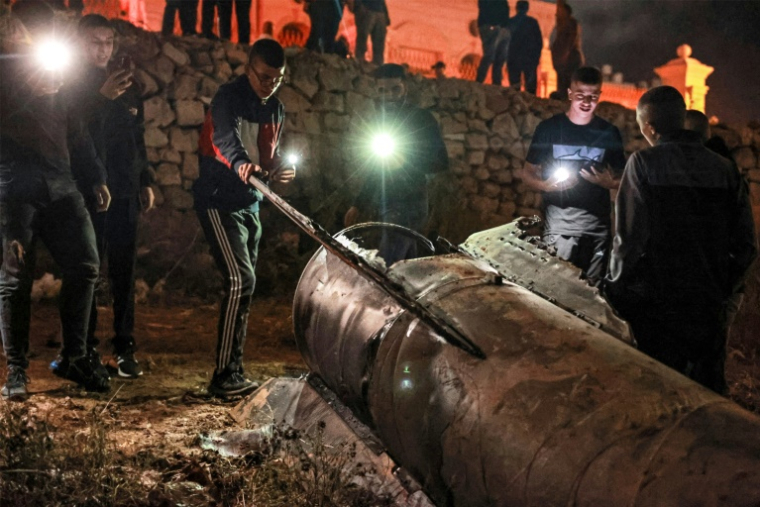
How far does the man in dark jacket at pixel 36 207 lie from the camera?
3.74 metres

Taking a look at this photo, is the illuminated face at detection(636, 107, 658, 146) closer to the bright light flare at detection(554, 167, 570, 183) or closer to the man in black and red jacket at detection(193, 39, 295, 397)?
the bright light flare at detection(554, 167, 570, 183)

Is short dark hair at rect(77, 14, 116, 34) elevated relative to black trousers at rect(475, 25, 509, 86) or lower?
lower

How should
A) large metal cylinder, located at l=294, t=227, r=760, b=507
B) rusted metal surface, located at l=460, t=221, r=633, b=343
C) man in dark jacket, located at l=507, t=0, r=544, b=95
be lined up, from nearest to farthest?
large metal cylinder, located at l=294, t=227, r=760, b=507 → rusted metal surface, located at l=460, t=221, r=633, b=343 → man in dark jacket, located at l=507, t=0, r=544, b=95

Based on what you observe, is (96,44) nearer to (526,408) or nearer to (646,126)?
(646,126)

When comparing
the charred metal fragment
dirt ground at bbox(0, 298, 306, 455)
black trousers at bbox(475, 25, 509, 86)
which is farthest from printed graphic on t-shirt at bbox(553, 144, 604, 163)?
black trousers at bbox(475, 25, 509, 86)

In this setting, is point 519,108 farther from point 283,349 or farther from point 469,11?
point 469,11

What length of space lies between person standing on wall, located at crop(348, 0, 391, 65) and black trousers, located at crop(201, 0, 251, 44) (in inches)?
78.5

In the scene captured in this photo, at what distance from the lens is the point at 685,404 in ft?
6.44

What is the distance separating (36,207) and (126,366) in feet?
3.99

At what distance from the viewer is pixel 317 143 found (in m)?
7.99

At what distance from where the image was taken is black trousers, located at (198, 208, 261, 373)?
3961mm

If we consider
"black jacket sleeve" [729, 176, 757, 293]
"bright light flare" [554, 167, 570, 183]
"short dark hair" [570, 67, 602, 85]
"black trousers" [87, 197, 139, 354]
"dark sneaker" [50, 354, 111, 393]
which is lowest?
"dark sneaker" [50, 354, 111, 393]

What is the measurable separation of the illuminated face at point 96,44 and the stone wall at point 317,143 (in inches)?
105

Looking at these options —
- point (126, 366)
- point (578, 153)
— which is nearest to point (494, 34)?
point (578, 153)
